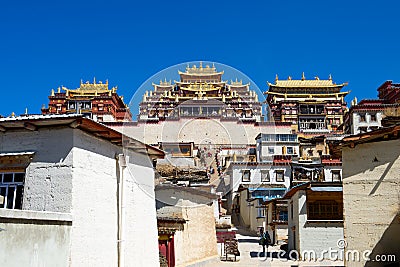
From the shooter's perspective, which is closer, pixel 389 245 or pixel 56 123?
pixel 56 123

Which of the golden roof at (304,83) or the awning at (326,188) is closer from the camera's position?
the awning at (326,188)

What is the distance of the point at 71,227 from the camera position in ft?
27.4

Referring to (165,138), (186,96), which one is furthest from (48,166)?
(186,96)

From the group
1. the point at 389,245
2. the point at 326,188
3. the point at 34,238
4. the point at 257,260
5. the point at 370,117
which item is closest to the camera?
the point at 34,238

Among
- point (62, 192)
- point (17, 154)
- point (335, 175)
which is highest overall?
point (335, 175)

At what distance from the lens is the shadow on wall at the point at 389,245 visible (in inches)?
446

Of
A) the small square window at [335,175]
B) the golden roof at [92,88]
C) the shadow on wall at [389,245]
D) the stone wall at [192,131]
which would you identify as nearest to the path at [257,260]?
the shadow on wall at [389,245]

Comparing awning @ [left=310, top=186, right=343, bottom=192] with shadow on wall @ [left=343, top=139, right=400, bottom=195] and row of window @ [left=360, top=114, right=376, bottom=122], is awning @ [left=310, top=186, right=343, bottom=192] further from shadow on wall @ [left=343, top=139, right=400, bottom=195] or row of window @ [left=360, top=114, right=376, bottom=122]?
row of window @ [left=360, top=114, right=376, bottom=122]

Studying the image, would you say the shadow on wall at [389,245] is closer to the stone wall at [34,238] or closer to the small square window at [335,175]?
the stone wall at [34,238]

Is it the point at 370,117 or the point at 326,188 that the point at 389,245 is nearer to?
the point at 326,188

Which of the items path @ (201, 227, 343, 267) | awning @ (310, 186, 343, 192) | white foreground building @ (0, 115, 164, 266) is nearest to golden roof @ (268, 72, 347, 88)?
Result: path @ (201, 227, 343, 267)

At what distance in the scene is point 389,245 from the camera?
449 inches

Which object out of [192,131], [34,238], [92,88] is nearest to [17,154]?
[34,238]

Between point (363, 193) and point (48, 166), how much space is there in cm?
758
